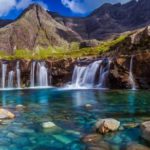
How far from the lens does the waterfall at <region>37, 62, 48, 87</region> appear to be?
7362 cm

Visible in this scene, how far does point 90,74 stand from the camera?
6519 centimetres

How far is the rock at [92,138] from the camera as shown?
1612 cm

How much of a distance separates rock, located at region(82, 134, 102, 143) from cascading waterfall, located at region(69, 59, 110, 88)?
43661 mm

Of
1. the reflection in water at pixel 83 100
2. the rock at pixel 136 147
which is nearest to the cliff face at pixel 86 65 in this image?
the reflection in water at pixel 83 100

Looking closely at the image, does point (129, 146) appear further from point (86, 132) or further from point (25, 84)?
point (25, 84)

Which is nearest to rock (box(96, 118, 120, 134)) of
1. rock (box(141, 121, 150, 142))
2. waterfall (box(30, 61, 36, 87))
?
rock (box(141, 121, 150, 142))

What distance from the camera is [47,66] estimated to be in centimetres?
7481

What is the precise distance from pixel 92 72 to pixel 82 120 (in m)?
43.0

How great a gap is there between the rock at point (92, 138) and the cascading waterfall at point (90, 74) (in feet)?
143

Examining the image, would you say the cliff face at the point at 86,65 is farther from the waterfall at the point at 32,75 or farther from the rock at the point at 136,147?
the rock at the point at 136,147

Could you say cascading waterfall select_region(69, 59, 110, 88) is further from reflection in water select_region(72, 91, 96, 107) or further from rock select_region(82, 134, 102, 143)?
rock select_region(82, 134, 102, 143)

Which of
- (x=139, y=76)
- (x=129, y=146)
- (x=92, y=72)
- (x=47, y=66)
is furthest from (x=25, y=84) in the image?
(x=129, y=146)

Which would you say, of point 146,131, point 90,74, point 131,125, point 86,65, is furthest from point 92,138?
point 86,65

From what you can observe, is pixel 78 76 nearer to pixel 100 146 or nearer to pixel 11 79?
pixel 11 79
